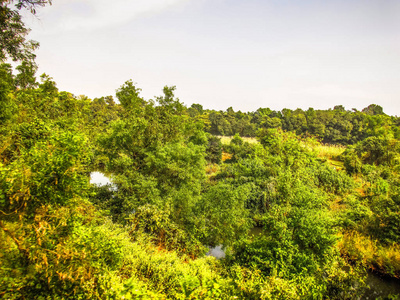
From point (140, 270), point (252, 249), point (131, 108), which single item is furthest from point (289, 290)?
point (131, 108)

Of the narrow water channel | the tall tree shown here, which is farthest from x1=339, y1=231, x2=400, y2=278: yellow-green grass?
the tall tree

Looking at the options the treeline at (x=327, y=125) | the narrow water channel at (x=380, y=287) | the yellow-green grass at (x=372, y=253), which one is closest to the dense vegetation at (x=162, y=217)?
the yellow-green grass at (x=372, y=253)

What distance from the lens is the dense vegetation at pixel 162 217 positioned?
4586 millimetres

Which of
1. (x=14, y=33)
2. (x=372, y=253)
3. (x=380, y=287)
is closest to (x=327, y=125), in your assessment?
(x=372, y=253)

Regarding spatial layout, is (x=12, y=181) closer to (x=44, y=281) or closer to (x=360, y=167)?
(x=44, y=281)

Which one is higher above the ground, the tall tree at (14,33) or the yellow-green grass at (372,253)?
the tall tree at (14,33)

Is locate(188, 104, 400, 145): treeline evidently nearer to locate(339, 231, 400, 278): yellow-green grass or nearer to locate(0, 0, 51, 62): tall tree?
locate(339, 231, 400, 278): yellow-green grass

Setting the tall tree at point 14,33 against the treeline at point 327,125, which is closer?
the tall tree at point 14,33

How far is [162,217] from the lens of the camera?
10930mm

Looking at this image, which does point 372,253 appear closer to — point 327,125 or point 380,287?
point 380,287

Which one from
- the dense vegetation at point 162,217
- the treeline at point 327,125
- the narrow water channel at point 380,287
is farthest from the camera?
the treeline at point 327,125

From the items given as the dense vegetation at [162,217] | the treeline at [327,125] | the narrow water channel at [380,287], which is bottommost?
the narrow water channel at [380,287]

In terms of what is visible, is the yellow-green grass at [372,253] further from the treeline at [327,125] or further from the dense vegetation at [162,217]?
the treeline at [327,125]

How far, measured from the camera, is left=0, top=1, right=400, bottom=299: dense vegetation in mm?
4586
